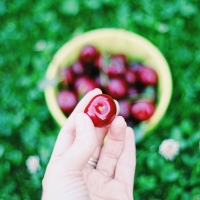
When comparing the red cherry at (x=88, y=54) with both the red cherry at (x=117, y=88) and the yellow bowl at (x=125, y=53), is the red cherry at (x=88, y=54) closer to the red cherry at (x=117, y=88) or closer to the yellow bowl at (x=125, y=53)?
the yellow bowl at (x=125, y=53)

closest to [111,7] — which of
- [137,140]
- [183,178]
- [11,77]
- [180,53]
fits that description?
[180,53]

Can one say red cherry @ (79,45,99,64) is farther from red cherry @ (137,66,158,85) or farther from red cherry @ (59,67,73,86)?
red cherry @ (137,66,158,85)

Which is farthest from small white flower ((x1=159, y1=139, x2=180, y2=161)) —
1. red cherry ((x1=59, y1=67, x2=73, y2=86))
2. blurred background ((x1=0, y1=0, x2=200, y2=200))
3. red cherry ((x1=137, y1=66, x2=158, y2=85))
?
red cherry ((x1=59, y1=67, x2=73, y2=86))

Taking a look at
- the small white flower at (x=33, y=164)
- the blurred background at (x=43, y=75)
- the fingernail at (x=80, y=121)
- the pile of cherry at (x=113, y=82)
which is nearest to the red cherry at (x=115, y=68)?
the pile of cherry at (x=113, y=82)

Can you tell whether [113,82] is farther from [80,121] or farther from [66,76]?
[80,121]

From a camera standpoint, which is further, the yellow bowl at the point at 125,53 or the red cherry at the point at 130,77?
the red cherry at the point at 130,77

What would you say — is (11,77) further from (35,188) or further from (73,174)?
(73,174)

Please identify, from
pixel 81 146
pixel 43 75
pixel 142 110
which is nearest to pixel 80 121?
pixel 81 146
